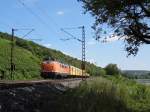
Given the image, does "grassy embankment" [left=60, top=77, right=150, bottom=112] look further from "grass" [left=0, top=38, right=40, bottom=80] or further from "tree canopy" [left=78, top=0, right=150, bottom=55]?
"grass" [left=0, top=38, right=40, bottom=80]

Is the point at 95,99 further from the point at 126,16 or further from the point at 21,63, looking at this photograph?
the point at 21,63

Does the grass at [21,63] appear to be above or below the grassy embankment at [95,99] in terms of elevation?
above

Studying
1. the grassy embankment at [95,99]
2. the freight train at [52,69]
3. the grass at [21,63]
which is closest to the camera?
the grassy embankment at [95,99]

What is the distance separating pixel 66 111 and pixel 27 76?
5273 cm

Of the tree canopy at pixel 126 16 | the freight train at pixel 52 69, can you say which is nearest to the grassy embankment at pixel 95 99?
the tree canopy at pixel 126 16

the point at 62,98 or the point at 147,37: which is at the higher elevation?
the point at 147,37

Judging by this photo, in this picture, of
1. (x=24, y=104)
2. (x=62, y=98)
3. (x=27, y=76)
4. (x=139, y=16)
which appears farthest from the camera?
(x=27, y=76)

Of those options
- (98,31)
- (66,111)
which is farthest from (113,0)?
(66,111)

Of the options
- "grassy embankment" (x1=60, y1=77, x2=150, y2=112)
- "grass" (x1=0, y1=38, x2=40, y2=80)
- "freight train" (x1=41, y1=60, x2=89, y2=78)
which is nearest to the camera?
"grassy embankment" (x1=60, y1=77, x2=150, y2=112)

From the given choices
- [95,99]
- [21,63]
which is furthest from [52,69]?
[95,99]

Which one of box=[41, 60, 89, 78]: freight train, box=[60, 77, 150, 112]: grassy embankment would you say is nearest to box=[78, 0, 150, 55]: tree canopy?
box=[60, 77, 150, 112]: grassy embankment

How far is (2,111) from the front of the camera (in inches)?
571

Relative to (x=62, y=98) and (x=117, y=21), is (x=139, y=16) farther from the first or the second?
(x=62, y=98)

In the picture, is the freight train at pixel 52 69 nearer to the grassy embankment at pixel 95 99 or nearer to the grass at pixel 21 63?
the grass at pixel 21 63
